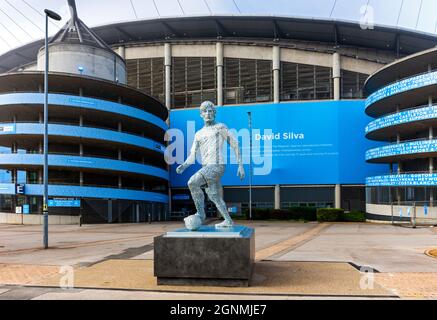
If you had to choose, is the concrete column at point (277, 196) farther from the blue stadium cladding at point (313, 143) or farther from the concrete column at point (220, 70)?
the concrete column at point (220, 70)

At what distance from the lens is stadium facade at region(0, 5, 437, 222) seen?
134ft

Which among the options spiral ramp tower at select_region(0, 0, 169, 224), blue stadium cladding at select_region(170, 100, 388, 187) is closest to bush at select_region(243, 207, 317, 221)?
blue stadium cladding at select_region(170, 100, 388, 187)

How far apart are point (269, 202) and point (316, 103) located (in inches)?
545

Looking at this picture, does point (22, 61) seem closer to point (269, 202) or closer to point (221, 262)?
point (269, 202)

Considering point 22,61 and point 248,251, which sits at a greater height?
point 22,61

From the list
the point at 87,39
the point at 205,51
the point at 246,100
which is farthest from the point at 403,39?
the point at 87,39

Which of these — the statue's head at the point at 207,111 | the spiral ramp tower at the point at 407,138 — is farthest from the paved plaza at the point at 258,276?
the spiral ramp tower at the point at 407,138

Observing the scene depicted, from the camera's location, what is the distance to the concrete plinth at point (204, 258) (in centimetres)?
879

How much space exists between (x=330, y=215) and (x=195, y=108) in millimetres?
23043

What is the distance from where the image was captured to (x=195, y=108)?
5559 cm

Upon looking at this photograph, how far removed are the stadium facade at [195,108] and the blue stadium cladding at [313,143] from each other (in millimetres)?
123

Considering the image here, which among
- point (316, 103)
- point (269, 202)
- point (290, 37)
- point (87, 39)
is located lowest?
point (269, 202)

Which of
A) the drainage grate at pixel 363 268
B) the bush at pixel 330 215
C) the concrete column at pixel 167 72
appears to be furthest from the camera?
the concrete column at pixel 167 72

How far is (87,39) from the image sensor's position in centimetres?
4844
